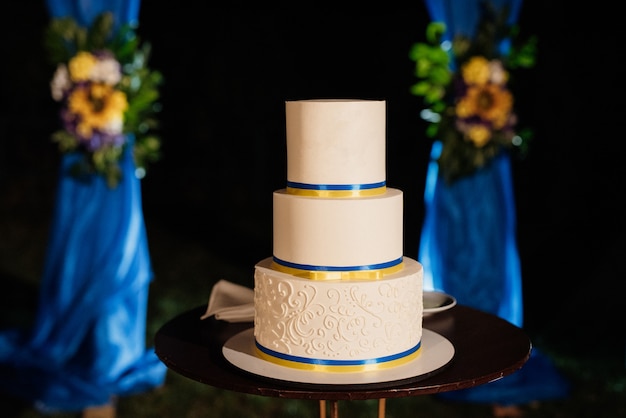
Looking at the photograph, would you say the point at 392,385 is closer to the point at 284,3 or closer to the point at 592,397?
the point at 592,397

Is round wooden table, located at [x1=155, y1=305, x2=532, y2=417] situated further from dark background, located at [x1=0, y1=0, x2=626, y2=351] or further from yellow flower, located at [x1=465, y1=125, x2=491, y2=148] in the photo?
dark background, located at [x1=0, y1=0, x2=626, y2=351]

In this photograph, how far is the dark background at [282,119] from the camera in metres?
6.04

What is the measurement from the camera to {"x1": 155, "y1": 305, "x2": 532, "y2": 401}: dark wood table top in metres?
1.86

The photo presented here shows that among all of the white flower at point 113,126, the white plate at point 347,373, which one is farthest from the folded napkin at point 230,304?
the white flower at point 113,126

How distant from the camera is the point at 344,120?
80.2 inches

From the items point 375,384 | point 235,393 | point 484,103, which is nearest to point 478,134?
point 484,103

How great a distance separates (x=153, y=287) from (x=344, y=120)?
4846mm

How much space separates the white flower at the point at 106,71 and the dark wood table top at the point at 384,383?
6.19 feet

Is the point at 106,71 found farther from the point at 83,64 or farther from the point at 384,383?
the point at 384,383

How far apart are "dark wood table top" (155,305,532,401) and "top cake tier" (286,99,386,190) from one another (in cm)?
45

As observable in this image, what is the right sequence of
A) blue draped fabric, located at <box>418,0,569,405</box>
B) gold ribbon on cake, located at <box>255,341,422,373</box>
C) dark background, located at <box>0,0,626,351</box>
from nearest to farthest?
gold ribbon on cake, located at <box>255,341,422,373</box> → blue draped fabric, located at <box>418,0,569,405</box> → dark background, located at <box>0,0,626,351</box>

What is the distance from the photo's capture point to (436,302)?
249 centimetres

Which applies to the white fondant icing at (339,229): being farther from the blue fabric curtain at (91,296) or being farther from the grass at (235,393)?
the blue fabric curtain at (91,296)

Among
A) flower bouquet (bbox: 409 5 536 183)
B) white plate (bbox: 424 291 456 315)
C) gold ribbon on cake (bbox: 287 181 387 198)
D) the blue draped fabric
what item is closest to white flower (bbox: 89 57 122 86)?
flower bouquet (bbox: 409 5 536 183)
